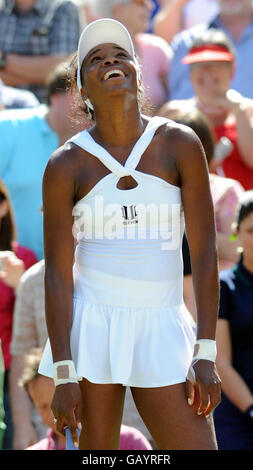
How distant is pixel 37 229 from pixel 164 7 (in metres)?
3.06

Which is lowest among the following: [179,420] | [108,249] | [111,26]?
[179,420]

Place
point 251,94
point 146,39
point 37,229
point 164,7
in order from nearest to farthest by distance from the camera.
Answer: point 37,229, point 251,94, point 146,39, point 164,7

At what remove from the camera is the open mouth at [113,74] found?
11.6ft

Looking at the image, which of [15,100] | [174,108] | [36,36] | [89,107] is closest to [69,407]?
[89,107]

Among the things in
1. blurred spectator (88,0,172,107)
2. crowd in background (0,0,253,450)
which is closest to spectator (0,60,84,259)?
crowd in background (0,0,253,450)

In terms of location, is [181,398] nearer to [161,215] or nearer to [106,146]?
[161,215]

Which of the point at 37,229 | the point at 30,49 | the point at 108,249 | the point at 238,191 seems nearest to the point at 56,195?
the point at 108,249

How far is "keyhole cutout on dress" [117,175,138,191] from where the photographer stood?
347cm

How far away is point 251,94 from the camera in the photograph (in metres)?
7.32

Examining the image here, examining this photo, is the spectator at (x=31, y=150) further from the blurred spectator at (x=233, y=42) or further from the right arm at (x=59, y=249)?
the right arm at (x=59, y=249)

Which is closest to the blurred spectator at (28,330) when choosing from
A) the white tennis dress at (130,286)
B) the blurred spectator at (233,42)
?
the white tennis dress at (130,286)

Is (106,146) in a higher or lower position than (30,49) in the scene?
lower

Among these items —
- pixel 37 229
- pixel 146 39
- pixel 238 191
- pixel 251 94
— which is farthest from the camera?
pixel 146 39

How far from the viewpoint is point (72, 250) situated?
3527mm
